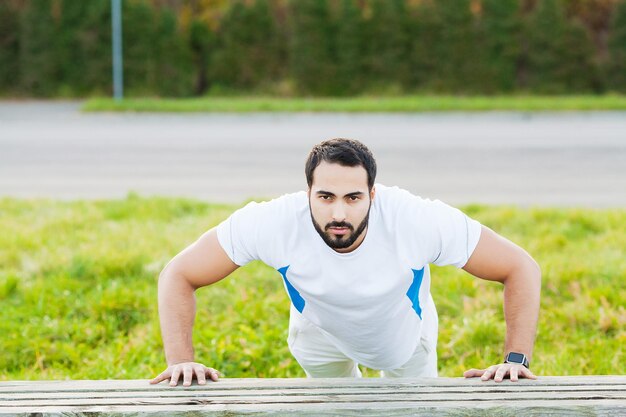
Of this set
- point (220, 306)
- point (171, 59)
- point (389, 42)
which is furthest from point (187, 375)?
point (171, 59)

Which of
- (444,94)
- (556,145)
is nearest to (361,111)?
(444,94)

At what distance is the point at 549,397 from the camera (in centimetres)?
247

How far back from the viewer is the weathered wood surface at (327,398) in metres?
2.39

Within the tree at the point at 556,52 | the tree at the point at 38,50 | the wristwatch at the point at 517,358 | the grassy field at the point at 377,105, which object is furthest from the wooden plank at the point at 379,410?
the tree at the point at 38,50

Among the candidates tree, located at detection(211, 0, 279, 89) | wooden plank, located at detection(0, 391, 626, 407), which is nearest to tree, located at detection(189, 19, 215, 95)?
tree, located at detection(211, 0, 279, 89)

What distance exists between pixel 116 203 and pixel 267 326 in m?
3.41

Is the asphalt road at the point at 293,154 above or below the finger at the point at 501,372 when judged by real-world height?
above

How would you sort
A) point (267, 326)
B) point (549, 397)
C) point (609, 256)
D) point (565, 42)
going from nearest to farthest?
point (549, 397) < point (267, 326) < point (609, 256) < point (565, 42)

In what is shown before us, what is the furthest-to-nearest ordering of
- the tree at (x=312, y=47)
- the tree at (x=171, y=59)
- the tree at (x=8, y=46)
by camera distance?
the tree at (x=8, y=46) < the tree at (x=171, y=59) < the tree at (x=312, y=47)

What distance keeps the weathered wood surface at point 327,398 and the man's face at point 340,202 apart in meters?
0.47

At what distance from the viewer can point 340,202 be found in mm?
2697

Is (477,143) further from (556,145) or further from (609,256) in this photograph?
(609,256)

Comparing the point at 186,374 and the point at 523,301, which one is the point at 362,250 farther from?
the point at 186,374

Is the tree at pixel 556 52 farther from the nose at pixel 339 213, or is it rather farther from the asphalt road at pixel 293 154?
the nose at pixel 339 213
